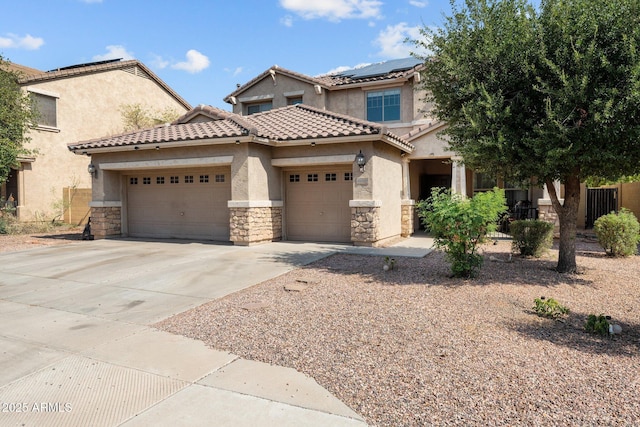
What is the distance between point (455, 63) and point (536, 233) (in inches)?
202

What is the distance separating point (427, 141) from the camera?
50.9 feet

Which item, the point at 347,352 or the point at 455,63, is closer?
the point at 347,352

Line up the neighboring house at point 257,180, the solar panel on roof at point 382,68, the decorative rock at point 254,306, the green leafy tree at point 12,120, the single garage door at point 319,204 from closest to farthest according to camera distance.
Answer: the decorative rock at point 254,306
the neighboring house at point 257,180
the single garage door at point 319,204
the green leafy tree at point 12,120
the solar panel on roof at point 382,68

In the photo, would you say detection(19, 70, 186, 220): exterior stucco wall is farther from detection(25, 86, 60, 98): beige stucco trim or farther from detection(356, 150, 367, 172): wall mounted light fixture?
detection(356, 150, 367, 172): wall mounted light fixture

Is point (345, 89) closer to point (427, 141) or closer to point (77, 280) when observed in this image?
point (427, 141)

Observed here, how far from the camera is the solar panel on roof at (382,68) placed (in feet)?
65.7

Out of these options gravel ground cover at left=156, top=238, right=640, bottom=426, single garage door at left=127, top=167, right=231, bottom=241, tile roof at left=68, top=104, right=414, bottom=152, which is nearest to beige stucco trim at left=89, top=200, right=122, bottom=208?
single garage door at left=127, top=167, right=231, bottom=241

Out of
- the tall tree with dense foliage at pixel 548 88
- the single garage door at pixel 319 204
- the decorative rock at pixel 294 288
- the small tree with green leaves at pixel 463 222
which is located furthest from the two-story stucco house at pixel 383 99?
the decorative rock at pixel 294 288

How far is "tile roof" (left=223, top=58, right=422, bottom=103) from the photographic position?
19020mm

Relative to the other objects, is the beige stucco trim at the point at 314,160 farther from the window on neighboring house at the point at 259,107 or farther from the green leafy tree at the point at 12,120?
the green leafy tree at the point at 12,120

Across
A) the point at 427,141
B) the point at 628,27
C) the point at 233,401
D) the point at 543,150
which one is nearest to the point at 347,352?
the point at 233,401

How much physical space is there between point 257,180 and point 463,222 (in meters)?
7.06

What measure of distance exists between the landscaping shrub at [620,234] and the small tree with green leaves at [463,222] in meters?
4.99

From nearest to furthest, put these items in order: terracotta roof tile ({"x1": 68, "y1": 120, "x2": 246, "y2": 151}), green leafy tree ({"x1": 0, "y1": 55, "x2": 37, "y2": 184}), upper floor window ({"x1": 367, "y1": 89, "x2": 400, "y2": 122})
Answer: terracotta roof tile ({"x1": 68, "y1": 120, "x2": 246, "y2": 151})
green leafy tree ({"x1": 0, "y1": 55, "x2": 37, "y2": 184})
upper floor window ({"x1": 367, "y1": 89, "x2": 400, "y2": 122})
